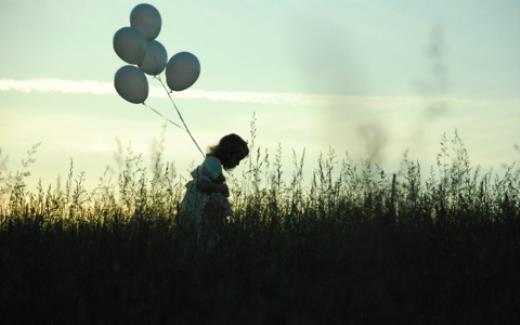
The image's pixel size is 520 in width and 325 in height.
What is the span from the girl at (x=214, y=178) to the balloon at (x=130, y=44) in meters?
1.30

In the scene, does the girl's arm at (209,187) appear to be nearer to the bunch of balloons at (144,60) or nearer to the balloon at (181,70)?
the bunch of balloons at (144,60)

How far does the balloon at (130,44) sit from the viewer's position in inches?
280

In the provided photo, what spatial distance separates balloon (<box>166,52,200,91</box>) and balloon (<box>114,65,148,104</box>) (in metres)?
0.32

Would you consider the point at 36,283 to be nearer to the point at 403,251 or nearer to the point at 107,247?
the point at 107,247

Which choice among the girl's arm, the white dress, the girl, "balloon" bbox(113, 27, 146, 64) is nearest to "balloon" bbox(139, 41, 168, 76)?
"balloon" bbox(113, 27, 146, 64)

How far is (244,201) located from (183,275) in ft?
7.26

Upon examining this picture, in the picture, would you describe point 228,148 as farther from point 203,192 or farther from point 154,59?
point 154,59

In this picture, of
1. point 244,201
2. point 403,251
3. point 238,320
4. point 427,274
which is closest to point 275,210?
point 244,201

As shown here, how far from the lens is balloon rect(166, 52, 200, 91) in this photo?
291 inches

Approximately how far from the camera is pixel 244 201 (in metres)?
6.84

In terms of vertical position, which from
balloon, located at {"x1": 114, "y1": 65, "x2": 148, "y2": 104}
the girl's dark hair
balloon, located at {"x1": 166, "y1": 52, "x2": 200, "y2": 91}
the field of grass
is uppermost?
balloon, located at {"x1": 166, "y1": 52, "x2": 200, "y2": 91}

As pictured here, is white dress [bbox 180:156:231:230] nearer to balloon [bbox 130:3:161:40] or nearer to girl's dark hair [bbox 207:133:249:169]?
girl's dark hair [bbox 207:133:249:169]

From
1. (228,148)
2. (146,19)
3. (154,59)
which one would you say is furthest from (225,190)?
(146,19)

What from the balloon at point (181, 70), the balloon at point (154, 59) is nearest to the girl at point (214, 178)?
the balloon at point (181, 70)
